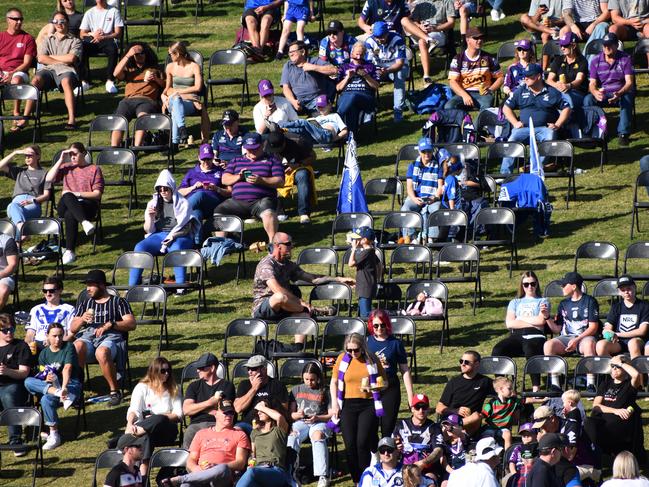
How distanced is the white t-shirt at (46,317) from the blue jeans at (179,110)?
5463 millimetres

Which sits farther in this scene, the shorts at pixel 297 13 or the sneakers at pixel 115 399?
the shorts at pixel 297 13

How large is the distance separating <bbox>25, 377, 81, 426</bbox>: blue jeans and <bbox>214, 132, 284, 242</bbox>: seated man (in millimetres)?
4408

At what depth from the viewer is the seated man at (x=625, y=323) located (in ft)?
55.0

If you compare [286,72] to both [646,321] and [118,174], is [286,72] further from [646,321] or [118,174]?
[646,321]

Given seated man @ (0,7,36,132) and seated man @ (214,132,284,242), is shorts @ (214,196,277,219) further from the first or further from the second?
seated man @ (0,7,36,132)

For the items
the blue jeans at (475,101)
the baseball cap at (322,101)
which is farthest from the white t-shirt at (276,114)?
the blue jeans at (475,101)

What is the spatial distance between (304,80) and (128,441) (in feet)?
30.0

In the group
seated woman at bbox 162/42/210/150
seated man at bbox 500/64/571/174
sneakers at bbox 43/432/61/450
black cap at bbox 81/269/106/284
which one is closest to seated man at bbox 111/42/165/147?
seated woman at bbox 162/42/210/150

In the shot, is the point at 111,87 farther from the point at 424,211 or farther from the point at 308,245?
the point at 424,211

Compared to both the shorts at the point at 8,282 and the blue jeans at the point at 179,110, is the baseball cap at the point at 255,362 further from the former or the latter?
the blue jeans at the point at 179,110

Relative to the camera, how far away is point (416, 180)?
67.4ft

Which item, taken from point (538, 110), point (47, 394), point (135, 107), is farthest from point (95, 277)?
point (538, 110)

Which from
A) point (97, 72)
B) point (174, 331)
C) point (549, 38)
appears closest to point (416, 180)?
point (174, 331)

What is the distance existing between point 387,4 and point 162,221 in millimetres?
6235
